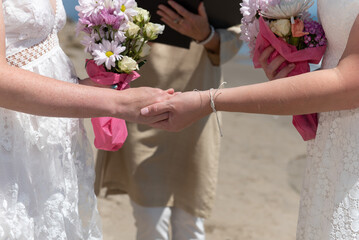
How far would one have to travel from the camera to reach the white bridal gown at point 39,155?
7.09ft

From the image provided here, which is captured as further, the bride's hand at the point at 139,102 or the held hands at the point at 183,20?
the held hands at the point at 183,20

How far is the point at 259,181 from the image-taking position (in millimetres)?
6031

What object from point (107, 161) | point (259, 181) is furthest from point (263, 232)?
point (107, 161)

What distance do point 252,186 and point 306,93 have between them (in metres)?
3.78

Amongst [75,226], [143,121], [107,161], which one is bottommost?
[107,161]

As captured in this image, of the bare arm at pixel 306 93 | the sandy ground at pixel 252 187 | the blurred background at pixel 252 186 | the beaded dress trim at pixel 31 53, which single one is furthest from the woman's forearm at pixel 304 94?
the sandy ground at pixel 252 187

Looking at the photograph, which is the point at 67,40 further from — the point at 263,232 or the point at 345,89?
the point at 345,89

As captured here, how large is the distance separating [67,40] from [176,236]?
32.0ft

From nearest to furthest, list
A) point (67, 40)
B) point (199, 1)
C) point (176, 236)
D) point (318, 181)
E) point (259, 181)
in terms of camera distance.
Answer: point (318, 181)
point (199, 1)
point (176, 236)
point (259, 181)
point (67, 40)

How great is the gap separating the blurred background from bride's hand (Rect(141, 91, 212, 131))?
1.30 meters

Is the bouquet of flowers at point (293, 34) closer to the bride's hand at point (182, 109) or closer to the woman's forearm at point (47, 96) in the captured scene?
the bride's hand at point (182, 109)

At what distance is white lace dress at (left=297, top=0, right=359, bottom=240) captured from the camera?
Result: 222 centimetres

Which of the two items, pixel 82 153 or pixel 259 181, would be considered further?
pixel 259 181

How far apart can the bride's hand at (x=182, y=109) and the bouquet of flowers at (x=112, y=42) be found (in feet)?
0.56
